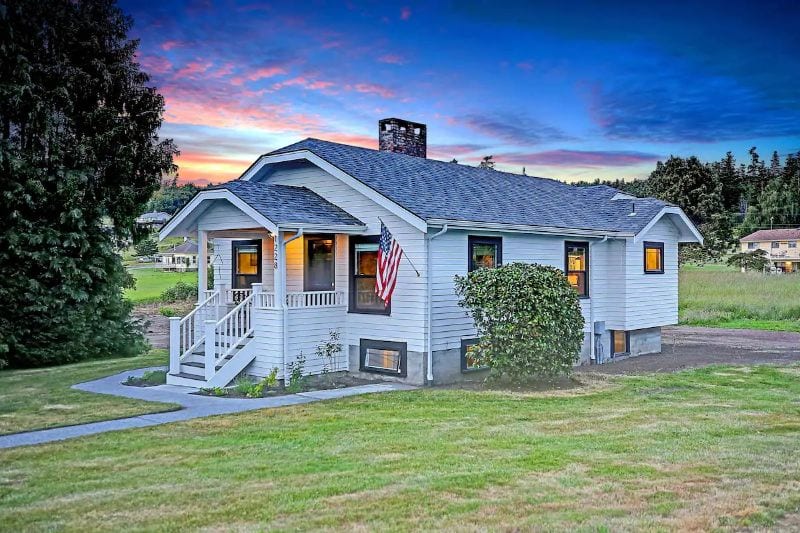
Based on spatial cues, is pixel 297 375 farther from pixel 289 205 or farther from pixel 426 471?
pixel 426 471

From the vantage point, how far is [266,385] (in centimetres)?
1348

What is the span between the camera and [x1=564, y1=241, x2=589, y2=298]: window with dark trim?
59.2ft

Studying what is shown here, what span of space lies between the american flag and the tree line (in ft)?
140

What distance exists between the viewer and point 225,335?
1402 centimetres

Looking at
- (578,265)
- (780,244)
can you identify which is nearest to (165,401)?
(578,265)

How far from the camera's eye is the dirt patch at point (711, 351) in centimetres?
1752

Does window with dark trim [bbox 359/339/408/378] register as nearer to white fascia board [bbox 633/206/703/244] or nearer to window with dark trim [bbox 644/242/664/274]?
white fascia board [bbox 633/206/703/244]

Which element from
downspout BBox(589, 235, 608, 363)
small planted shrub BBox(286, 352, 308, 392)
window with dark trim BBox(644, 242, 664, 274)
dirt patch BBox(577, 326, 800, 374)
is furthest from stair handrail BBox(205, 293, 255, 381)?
window with dark trim BBox(644, 242, 664, 274)

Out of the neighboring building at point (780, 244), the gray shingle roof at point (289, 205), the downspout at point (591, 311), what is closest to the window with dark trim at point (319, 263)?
the gray shingle roof at point (289, 205)

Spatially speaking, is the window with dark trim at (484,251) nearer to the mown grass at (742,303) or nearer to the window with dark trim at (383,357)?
the window with dark trim at (383,357)

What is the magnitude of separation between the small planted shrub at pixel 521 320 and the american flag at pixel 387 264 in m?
1.38

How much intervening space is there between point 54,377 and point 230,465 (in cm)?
1005

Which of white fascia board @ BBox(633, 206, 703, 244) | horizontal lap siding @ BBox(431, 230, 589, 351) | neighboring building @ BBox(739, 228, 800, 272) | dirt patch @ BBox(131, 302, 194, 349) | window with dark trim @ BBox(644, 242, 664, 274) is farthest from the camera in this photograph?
neighboring building @ BBox(739, 228, 800, 272)

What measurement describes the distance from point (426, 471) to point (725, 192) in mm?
82492
